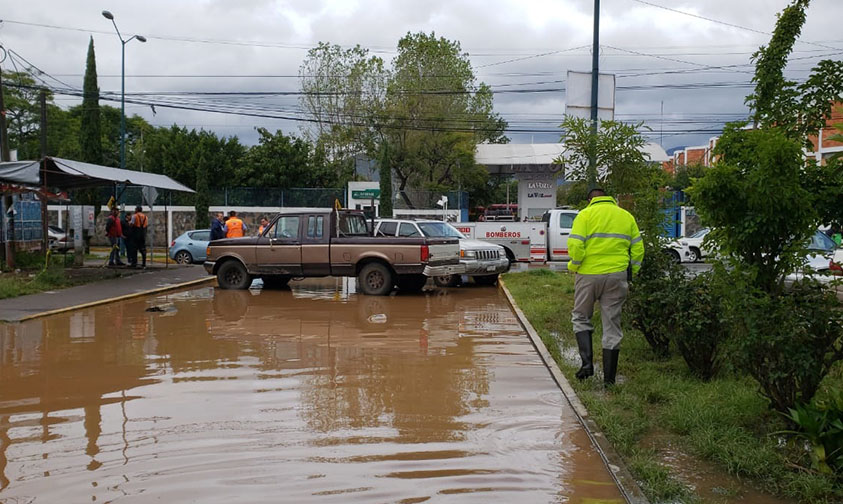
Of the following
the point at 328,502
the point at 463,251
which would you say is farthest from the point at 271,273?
the point at 328,502

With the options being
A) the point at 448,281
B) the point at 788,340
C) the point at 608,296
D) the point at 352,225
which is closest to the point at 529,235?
the point at 448,281

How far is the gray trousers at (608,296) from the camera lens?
723 cm

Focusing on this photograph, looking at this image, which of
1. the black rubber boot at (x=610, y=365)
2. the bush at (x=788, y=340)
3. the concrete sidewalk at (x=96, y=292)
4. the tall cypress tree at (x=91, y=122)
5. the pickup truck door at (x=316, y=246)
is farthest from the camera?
the tall cypress tree at (x=91, y=122)

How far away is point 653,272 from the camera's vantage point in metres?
8.24

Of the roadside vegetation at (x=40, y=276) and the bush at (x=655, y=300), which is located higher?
the bush at (x=655, y=300)

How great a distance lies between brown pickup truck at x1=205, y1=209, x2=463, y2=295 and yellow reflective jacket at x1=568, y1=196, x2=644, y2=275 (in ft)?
27.6

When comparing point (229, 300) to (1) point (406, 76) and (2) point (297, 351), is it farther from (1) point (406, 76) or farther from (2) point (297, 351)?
(1) point (406, 76)

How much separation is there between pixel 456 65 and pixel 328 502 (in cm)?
4494

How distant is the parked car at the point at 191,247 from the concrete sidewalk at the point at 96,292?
14.0 ft

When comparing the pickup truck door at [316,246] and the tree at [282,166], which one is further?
the tree at [282,166]

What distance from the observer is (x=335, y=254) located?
1620 centimetres

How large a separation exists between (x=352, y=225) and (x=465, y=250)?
279 cm

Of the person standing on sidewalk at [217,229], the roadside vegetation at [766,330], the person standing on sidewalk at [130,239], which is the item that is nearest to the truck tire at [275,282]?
the person standing on sidewalk at [217,229]

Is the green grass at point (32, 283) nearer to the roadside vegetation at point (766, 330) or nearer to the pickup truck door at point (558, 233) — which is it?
the roadside vegetation at point (766, 330)
